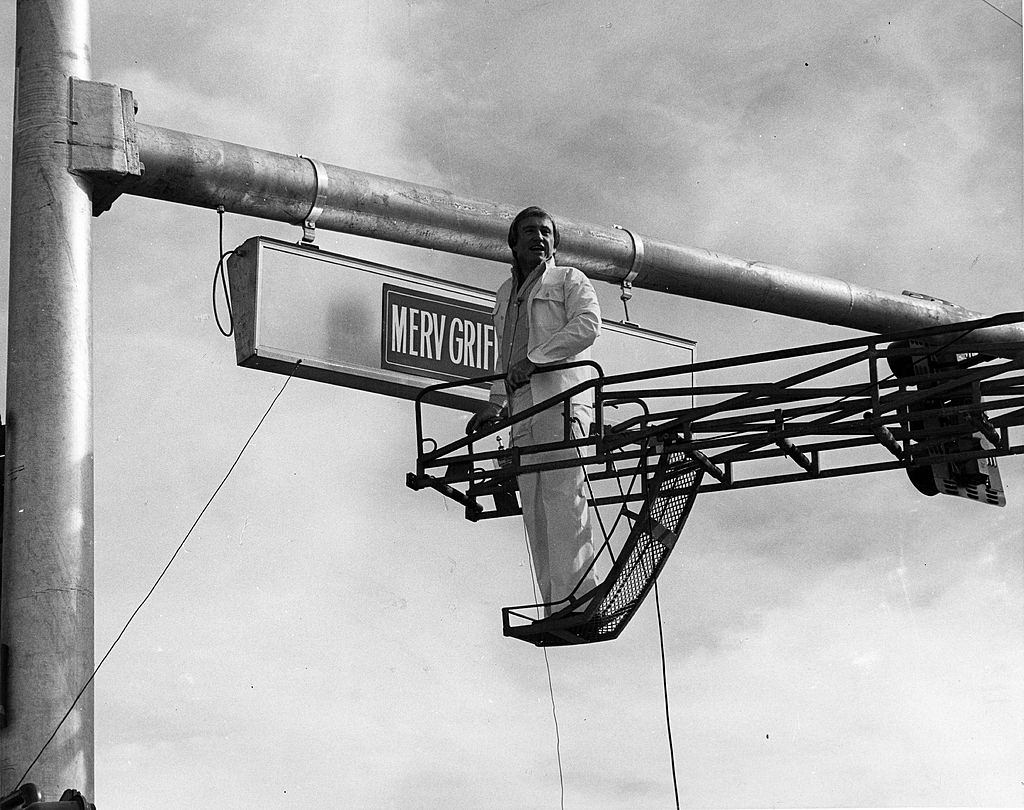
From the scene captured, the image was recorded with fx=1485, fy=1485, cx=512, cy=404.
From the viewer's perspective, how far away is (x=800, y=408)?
25.6 ft

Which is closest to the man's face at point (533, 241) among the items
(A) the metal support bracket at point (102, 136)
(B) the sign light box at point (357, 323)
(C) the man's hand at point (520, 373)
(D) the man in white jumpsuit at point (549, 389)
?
(D) the man in white jumpsuit at point (549, 389)

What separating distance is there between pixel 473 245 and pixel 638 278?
174cm

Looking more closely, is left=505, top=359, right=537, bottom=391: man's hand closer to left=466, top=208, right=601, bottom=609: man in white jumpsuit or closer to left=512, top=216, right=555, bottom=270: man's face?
left=466, top=208, right=601, bottom=609: man in white jumpsuit

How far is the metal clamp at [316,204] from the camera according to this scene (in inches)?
411

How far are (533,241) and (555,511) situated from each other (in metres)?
1.70

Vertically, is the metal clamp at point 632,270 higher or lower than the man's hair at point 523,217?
higher

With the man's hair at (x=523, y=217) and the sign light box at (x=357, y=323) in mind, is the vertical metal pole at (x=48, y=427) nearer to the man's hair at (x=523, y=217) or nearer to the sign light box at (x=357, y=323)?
the sign light box at (x=357, y=323)

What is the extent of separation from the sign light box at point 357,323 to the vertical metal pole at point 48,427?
1278 mm

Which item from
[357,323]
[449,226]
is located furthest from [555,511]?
A: [449,226]

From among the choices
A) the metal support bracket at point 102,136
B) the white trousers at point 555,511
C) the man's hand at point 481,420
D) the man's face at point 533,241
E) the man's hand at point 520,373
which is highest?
the metal support bracket at point 102,136

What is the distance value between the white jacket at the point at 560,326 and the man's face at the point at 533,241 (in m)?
0.10

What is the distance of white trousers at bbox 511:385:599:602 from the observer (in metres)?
8.59

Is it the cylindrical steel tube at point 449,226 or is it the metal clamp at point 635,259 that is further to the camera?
the metal clamp at point 635,259

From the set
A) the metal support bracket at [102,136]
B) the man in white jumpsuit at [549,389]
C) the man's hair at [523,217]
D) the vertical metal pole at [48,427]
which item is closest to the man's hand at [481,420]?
the man in white jumpsuit at [549,389]
